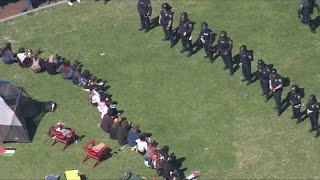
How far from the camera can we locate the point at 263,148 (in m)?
33.4

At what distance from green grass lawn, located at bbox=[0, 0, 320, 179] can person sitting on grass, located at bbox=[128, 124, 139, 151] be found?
0.35m

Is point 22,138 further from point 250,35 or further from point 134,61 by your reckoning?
point 250,35

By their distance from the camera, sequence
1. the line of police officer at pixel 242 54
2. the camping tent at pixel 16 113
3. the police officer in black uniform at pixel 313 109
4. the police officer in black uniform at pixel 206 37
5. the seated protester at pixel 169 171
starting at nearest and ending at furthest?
the seated protester at pixel 169 171 < the police officer in black uniform at pixel 313 109 < the line of police officer at pixel 242 54 < the camping tent at pixel 16 113 < the police officer in black uniform at pixel 206 37

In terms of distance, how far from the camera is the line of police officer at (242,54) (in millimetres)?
33469

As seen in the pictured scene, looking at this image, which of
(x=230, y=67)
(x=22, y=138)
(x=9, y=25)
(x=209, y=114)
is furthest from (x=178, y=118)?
(x=9, y=25)

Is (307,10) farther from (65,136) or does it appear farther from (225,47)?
(65,136)

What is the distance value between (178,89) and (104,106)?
3624 mm

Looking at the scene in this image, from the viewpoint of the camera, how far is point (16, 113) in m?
34.7

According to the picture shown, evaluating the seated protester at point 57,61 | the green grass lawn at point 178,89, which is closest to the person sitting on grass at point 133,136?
the green grass lawn at point 178,89

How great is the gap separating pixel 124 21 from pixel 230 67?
6991 millimetres

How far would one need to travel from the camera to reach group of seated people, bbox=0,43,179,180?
3209cm

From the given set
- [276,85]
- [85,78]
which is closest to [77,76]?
[85,78]

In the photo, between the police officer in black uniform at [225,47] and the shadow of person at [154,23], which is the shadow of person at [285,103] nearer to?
the police officer in black uniform at [225,47]

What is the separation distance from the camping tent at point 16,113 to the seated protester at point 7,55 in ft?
9.63
